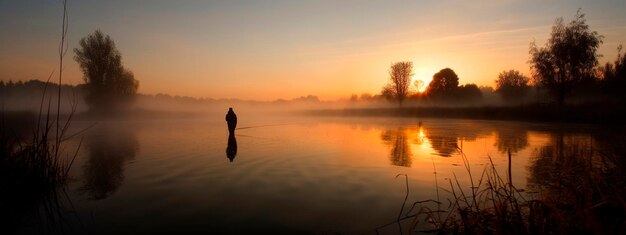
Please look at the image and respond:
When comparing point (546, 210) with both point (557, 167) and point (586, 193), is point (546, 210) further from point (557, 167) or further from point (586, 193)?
point (557, 167)

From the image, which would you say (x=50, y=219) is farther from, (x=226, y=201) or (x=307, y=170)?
→ (x=307, y=170)

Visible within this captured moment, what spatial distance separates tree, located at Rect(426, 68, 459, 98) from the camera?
77750 mm

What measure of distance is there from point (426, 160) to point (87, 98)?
56.6 meters

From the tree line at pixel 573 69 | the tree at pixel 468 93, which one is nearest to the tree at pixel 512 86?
the tree at pixel 468 93

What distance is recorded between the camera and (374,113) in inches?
3004

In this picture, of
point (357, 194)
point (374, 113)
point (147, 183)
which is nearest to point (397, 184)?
point (357, 194)

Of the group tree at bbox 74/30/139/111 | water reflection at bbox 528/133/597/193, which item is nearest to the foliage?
water reflection at bbox 528/133/597/193

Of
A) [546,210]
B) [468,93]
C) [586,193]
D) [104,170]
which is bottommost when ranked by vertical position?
[104,170]

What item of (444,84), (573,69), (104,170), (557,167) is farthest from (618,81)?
(104,170)

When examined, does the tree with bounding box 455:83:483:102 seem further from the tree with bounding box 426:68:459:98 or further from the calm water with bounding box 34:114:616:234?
the calm water with bounding box 34:114:616:234

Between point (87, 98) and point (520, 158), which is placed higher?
point (87, 98)

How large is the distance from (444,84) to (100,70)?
70.9 m

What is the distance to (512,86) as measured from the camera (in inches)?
3445

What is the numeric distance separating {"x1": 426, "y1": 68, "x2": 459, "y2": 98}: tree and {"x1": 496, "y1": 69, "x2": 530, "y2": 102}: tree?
18708 millimetres
